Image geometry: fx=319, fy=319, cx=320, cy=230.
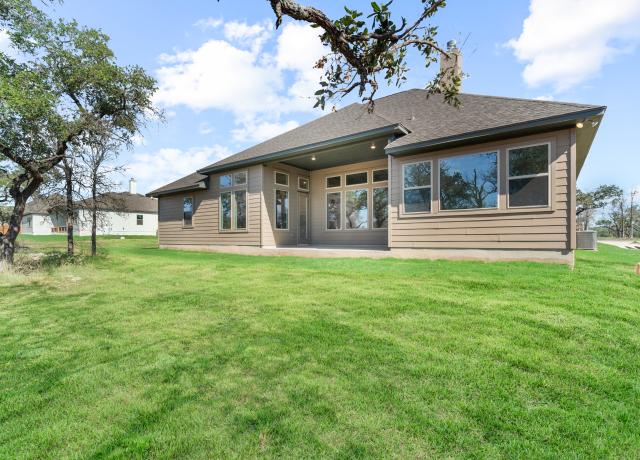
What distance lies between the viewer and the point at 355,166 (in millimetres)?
11844

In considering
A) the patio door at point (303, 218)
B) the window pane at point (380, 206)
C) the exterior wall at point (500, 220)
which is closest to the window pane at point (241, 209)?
the patio door at point (303, 218)

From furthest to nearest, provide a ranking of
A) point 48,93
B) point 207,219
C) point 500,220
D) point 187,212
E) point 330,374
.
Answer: point 187,212, point 207,219, point 500,220, point 48,93, point 330,374

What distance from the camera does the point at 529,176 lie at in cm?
714

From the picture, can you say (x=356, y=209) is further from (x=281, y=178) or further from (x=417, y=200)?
(x=417, y=200)

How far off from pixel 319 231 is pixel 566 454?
448 inches

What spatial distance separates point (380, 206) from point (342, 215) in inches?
63.0

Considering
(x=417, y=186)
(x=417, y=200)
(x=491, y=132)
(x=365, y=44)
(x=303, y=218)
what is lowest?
(x=303, y=218)

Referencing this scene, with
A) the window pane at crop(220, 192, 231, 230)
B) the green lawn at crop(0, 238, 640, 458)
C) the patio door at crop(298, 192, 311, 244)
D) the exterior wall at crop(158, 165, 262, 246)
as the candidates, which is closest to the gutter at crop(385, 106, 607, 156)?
the green lawn at crop(0, 238, 640, 458)

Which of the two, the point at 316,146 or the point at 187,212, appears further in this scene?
the point at 187,212

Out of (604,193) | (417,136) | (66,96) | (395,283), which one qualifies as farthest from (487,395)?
(604,193)

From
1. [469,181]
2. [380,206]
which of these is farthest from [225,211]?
[469,181]

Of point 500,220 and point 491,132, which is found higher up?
point 491,132

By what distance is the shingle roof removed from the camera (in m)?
13.3

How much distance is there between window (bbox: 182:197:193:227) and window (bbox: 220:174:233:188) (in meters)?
2.33
